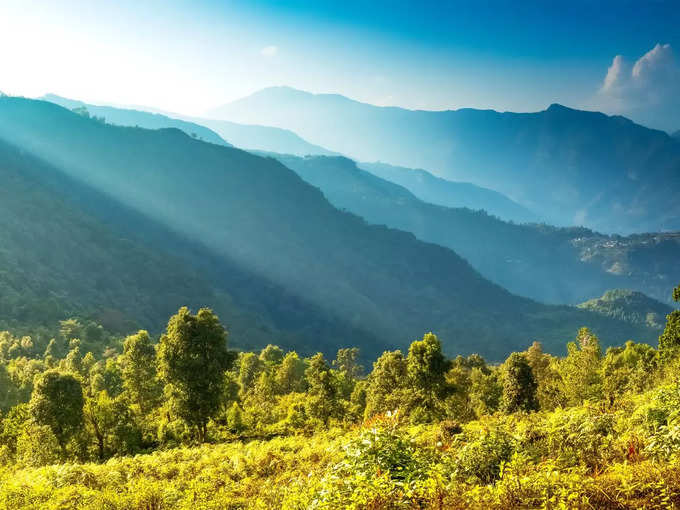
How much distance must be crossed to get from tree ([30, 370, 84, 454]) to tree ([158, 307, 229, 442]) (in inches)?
187

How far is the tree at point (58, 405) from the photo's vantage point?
73.2 ft

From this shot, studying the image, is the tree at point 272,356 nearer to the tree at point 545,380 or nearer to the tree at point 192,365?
the tree at point 545,380

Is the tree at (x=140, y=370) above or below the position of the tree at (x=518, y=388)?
below

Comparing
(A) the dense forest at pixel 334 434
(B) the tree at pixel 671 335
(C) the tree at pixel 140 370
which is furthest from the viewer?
(C) the tree at pixel 140 370

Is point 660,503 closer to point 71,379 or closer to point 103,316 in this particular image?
point 71,379

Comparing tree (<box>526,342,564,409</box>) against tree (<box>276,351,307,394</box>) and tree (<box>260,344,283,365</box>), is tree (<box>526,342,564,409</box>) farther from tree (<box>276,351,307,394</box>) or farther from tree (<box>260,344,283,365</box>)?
tree (<box>260,344,283,365</box>)

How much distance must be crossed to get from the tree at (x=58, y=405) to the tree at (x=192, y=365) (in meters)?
4.74

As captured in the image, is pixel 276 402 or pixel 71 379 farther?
pixel 276 402

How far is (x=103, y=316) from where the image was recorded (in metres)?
113

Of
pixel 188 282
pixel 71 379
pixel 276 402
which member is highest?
pixel 71 379

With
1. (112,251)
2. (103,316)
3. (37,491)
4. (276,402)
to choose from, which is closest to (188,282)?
(112,251)

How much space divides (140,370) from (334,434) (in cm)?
2030

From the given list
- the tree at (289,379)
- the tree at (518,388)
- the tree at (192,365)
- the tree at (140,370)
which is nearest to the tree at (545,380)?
the tree at (518,388)

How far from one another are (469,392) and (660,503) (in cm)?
4053
